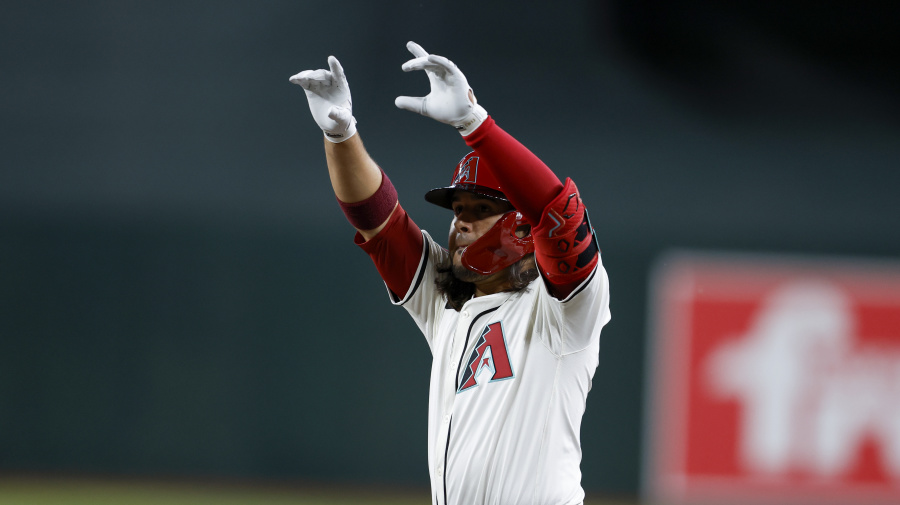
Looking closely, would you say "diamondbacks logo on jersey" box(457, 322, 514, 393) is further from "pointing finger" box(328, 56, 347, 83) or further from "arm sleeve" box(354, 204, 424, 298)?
"pointing finger" box(328, 56, 347, 83)

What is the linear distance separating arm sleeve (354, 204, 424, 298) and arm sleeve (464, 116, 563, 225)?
554 mm

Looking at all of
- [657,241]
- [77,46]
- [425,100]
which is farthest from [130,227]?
[425,100]

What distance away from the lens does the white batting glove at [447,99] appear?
7.64 ft

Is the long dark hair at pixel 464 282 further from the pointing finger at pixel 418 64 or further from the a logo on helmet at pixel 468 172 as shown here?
the pointing finger at pixel 418 64

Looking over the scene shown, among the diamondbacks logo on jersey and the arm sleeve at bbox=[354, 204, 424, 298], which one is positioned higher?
the arm sleeve at bbox=[354, 204, 424, 298]

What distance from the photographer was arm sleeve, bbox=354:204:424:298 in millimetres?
2854

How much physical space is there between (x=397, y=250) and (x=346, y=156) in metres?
0.32

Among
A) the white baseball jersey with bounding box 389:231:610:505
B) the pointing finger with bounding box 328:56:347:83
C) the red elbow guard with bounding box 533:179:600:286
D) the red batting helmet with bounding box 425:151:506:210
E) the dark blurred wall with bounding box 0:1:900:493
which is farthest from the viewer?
the dark blurred wall with bounding box 0:1:900:493

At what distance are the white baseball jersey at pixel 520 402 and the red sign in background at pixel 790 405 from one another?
4425 mm

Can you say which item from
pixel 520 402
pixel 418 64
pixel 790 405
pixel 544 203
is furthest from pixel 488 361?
pixel 790 405

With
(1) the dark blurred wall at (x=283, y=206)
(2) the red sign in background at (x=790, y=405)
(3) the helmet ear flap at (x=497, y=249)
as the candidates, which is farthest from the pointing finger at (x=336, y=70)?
(2) the red sign in background at (x=790, y=405)

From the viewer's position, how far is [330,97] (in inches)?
108

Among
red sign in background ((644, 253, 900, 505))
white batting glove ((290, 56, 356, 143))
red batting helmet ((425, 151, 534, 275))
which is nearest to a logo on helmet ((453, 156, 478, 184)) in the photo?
red batting helmet ((425, 151, 534, 275))

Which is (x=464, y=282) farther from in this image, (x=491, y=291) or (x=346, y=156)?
(x=346, y=156)
